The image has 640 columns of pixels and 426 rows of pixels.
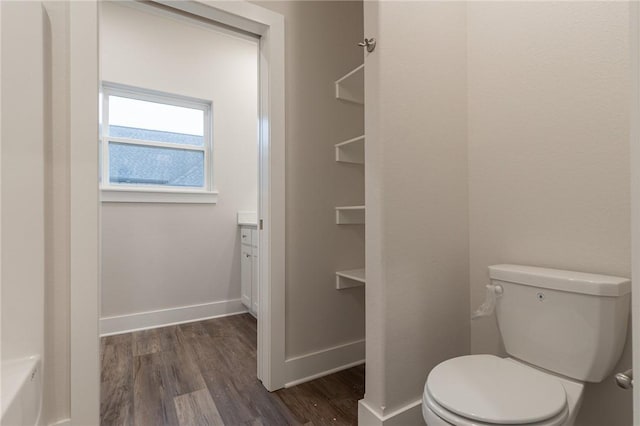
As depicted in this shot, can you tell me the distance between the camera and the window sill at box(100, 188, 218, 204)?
2.42 m

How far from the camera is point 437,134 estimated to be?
143cm

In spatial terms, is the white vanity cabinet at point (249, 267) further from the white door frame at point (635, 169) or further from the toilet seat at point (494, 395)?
the white door frame at point (635, 169)

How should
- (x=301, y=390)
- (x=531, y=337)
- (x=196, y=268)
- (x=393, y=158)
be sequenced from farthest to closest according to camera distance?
(x=196, y=268), (x=301, y=390), (x=393, y=158), (x=531, y=337)

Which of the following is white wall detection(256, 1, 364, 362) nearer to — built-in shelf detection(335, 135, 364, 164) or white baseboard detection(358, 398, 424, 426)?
built-in shelf detection(335, 135, 364, 164)

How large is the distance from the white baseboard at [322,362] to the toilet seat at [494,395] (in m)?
0.90

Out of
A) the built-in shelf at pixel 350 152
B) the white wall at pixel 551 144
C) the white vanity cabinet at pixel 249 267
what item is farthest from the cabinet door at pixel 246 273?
the white wall at pixel 551 144

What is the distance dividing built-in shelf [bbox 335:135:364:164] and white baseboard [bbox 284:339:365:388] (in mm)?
1148

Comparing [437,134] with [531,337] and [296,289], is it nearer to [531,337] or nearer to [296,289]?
[531,337]

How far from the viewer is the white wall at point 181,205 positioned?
2461 mm

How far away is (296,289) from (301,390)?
0.53 m

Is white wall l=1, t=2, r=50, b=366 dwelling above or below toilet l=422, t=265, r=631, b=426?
above

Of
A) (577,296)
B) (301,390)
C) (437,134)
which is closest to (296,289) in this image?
(301,390)

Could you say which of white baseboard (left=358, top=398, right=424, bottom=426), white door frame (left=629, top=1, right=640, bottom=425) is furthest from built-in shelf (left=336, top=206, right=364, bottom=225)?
white door frame (left=629, top=1, right=640, bottom=425)

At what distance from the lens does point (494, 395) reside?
910 millimetres
